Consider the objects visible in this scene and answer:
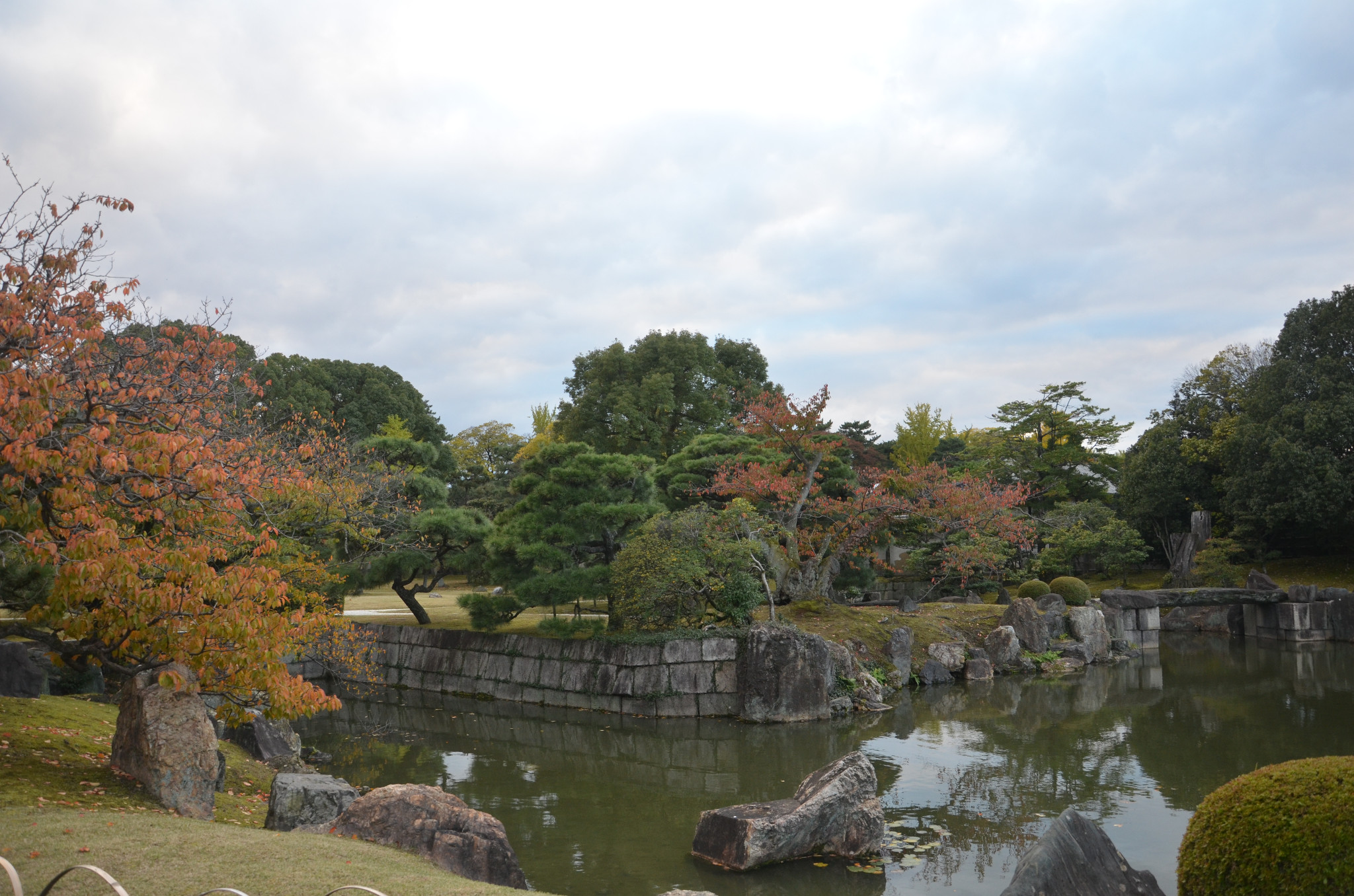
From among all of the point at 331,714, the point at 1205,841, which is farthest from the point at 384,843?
the point at 331,714

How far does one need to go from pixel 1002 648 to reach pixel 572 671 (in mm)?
9483

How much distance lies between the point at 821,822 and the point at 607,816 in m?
2.50

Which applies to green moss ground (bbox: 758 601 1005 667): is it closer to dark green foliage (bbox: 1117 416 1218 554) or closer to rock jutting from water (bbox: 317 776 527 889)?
rock jutting from water (bbox: 317 776 527 889)

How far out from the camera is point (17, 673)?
863 centimetres

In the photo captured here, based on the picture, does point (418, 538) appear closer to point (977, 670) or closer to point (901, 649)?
point (901, 649)

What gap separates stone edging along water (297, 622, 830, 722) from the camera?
13570 millimetres

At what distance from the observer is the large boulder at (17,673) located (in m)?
8.52

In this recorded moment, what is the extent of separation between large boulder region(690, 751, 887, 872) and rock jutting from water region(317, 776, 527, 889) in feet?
6.47

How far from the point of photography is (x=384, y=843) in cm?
574

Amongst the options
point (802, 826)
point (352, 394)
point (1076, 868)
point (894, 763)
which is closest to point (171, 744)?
point (802, 826)

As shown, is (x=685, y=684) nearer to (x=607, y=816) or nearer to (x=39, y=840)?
(x=607, y=816)

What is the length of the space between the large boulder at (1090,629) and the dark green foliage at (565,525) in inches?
439

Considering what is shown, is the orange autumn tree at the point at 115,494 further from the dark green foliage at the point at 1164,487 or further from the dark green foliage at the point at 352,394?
the dark green foliage at the point at 1164,487

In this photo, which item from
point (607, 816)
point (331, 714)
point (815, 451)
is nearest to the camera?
point (607, 816)
